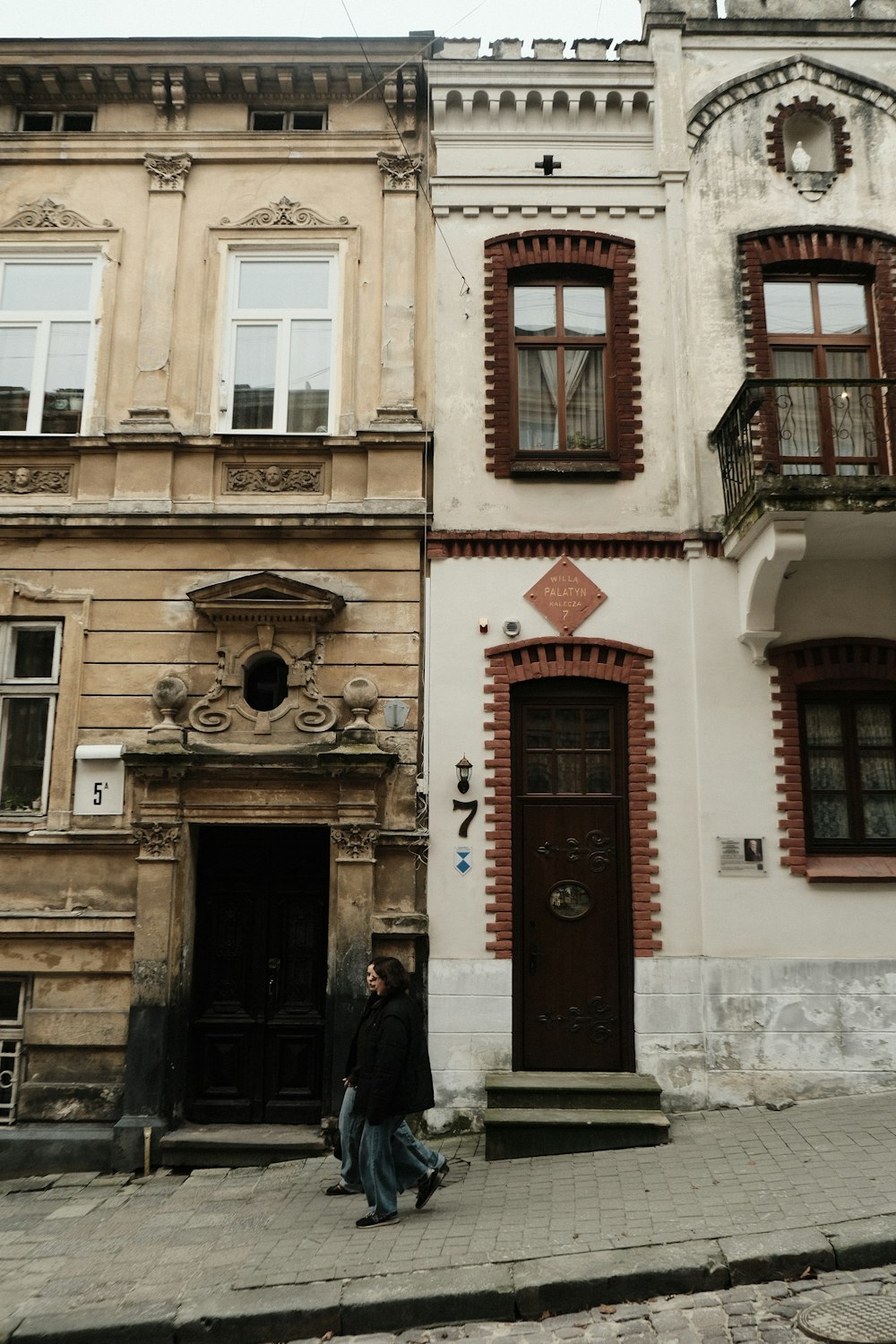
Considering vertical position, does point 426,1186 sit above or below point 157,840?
below

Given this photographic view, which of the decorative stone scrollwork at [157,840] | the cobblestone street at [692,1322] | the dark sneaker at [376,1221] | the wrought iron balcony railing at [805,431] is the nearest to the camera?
the cobblestone street at [692,1322]

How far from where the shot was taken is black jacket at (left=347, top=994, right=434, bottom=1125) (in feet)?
21.2

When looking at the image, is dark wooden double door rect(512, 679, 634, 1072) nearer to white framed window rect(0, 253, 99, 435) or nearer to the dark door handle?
the dark door handle

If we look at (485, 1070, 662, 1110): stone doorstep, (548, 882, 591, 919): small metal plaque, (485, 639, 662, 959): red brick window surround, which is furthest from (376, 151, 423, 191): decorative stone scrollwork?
(485, 1070, 662, 1110): stone doorstep

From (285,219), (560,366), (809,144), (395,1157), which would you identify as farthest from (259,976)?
(809,144)

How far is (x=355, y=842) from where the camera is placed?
878 cm

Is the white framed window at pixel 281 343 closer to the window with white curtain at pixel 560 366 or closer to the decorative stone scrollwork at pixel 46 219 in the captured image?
the decorative stone scrollwork at pixel 46 219

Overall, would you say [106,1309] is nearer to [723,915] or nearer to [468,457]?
[723,915]

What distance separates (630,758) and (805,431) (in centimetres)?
365

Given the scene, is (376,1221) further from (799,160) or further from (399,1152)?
(799,160)

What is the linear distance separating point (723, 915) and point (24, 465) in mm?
7948

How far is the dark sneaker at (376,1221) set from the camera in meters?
6.40

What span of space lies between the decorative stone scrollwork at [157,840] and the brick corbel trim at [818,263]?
282 inches

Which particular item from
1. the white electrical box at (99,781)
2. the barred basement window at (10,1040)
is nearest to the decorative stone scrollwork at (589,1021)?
the white electrical box at (99,781)
